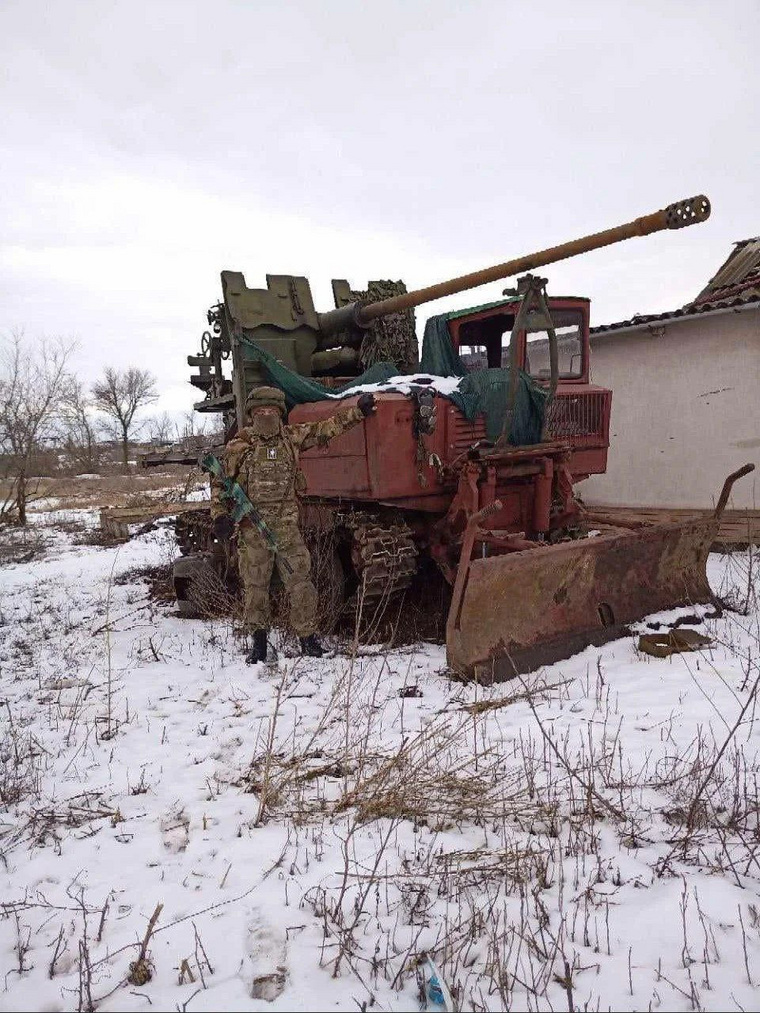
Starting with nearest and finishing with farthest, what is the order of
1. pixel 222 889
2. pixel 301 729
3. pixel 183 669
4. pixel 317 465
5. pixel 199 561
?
pixel 222 889
pixel 301 729
pixel 183 669
pixel 317 465
pixel 199 561

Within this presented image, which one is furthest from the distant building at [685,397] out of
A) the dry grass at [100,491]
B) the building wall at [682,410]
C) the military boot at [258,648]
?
the dry grass at [100,491]

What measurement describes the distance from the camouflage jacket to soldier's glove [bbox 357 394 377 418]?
7.9 inches

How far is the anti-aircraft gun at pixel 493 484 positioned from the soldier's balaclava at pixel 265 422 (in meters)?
0.70

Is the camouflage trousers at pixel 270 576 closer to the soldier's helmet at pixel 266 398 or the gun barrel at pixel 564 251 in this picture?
the soldier's helmet at pixel 266 398

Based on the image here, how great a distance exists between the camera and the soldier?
5.32 meters

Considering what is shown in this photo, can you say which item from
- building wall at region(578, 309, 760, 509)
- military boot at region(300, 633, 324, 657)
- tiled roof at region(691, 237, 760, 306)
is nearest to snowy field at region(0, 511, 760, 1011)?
military boot at region(300, 633, 324, 657)

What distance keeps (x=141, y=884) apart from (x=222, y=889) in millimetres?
332

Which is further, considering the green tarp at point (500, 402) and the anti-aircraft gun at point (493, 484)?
the green tarp at point (500, 402)

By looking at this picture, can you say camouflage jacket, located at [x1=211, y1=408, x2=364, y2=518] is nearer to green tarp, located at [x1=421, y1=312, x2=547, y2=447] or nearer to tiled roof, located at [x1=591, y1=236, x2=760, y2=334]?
green tarp, located at [x1=421, y1=312, x2=547, y2=447]

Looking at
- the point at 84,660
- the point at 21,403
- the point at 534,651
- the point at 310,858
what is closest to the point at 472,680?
the point at 534,651

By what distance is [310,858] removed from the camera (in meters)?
2.63

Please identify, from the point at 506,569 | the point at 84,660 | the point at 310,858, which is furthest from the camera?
the point at 84,660

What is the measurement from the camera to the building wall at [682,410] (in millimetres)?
9320

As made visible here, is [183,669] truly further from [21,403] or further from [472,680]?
[21,403]
